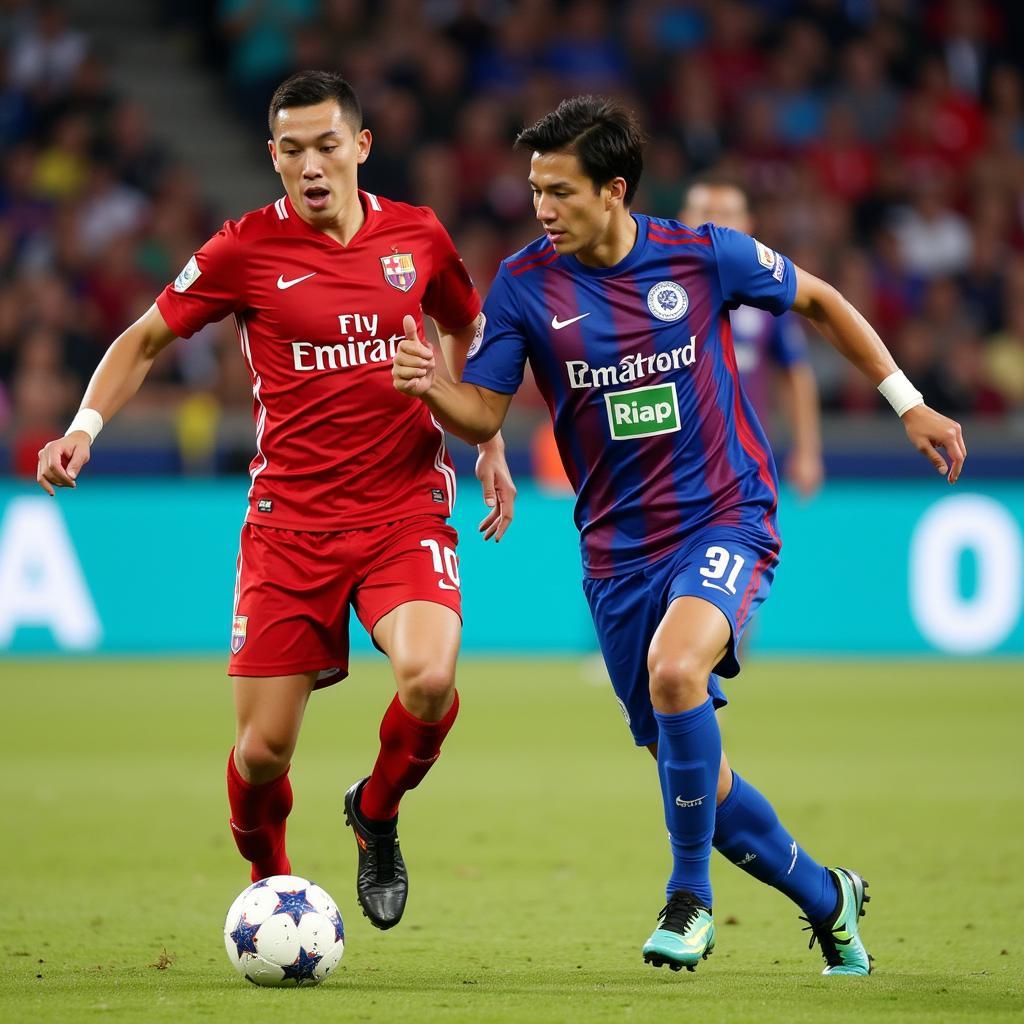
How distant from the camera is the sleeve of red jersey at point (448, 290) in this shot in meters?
5.82

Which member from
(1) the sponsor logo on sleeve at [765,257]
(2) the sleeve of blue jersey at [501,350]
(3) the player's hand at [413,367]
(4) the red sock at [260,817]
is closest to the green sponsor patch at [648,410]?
(2) the sleeve of blue jersey at [501,350]

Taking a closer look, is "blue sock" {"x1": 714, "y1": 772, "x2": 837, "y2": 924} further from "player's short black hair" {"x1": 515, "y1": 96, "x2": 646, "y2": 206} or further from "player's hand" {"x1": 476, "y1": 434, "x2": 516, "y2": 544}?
"player's short black hair" {"x1": 515, "y1": 96, "x2": 646, "y2": 206}

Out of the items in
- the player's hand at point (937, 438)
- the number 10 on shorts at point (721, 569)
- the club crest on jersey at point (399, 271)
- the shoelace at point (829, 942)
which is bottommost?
the shoelace at point (829, 942)

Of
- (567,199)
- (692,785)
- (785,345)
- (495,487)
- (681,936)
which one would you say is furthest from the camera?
(785,345)

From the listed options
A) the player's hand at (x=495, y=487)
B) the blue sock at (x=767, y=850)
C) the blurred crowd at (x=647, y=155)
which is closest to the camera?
the blue sock at (x=767, y=850)

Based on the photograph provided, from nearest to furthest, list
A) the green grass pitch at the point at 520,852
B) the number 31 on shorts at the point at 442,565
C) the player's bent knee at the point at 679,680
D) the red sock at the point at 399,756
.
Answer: the green grass pitch at the point at 520,852
the player's bent knee at the point at 679,680
the red sock at the point at 399,756
the number 31 on shorts at the point at 442,565

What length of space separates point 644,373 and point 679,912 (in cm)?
149

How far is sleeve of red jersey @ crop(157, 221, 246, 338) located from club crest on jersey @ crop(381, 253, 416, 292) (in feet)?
1.43

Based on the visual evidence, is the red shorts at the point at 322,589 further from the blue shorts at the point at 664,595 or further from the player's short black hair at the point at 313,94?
the player's short black hair at the point at 313,94

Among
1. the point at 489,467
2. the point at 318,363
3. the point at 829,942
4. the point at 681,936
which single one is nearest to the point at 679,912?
the point at 681,936

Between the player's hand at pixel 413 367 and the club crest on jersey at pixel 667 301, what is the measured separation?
0.68 metres

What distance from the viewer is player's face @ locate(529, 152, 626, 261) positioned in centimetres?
519

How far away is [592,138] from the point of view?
5207mm

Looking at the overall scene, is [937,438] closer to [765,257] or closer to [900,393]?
[900,393]
